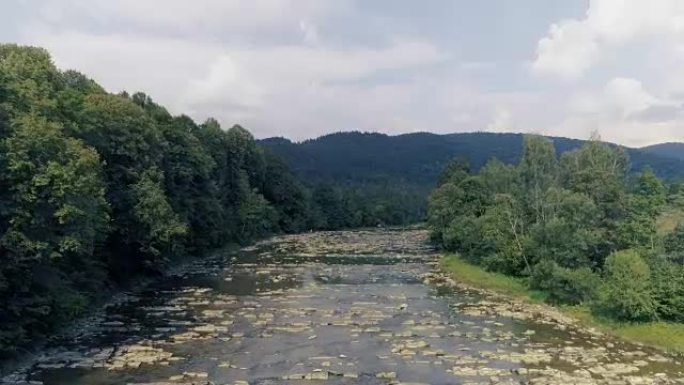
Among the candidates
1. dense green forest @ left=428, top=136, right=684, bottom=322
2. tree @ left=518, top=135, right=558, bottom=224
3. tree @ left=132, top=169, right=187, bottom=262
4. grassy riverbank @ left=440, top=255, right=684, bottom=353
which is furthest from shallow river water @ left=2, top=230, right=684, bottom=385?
tree @ left=518, top=135, right=558, bottom=224

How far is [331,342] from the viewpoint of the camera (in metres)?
38.0

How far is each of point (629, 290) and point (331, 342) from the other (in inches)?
704

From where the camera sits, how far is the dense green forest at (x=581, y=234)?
40.8 m

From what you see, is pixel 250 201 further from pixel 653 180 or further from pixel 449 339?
pixel 449 339

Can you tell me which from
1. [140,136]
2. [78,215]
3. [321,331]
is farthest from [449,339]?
[140,136]

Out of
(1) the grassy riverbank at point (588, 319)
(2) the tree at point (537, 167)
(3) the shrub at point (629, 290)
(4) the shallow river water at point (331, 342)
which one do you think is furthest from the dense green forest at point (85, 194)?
(2) the tree at point (537, 167)

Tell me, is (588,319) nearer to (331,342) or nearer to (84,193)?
(331,342)

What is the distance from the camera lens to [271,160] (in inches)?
5502

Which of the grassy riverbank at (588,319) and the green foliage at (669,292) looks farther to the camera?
the green foliage at (669,292)

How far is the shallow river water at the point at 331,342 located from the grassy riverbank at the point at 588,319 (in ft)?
4.43

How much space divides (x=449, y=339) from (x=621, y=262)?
11818 mm

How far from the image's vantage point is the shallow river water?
31141 mm

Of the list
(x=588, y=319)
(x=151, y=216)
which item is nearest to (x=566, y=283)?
(x=588, y=319)

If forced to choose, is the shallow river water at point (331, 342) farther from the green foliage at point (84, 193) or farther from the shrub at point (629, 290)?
the green foliage at point (84, 193)
